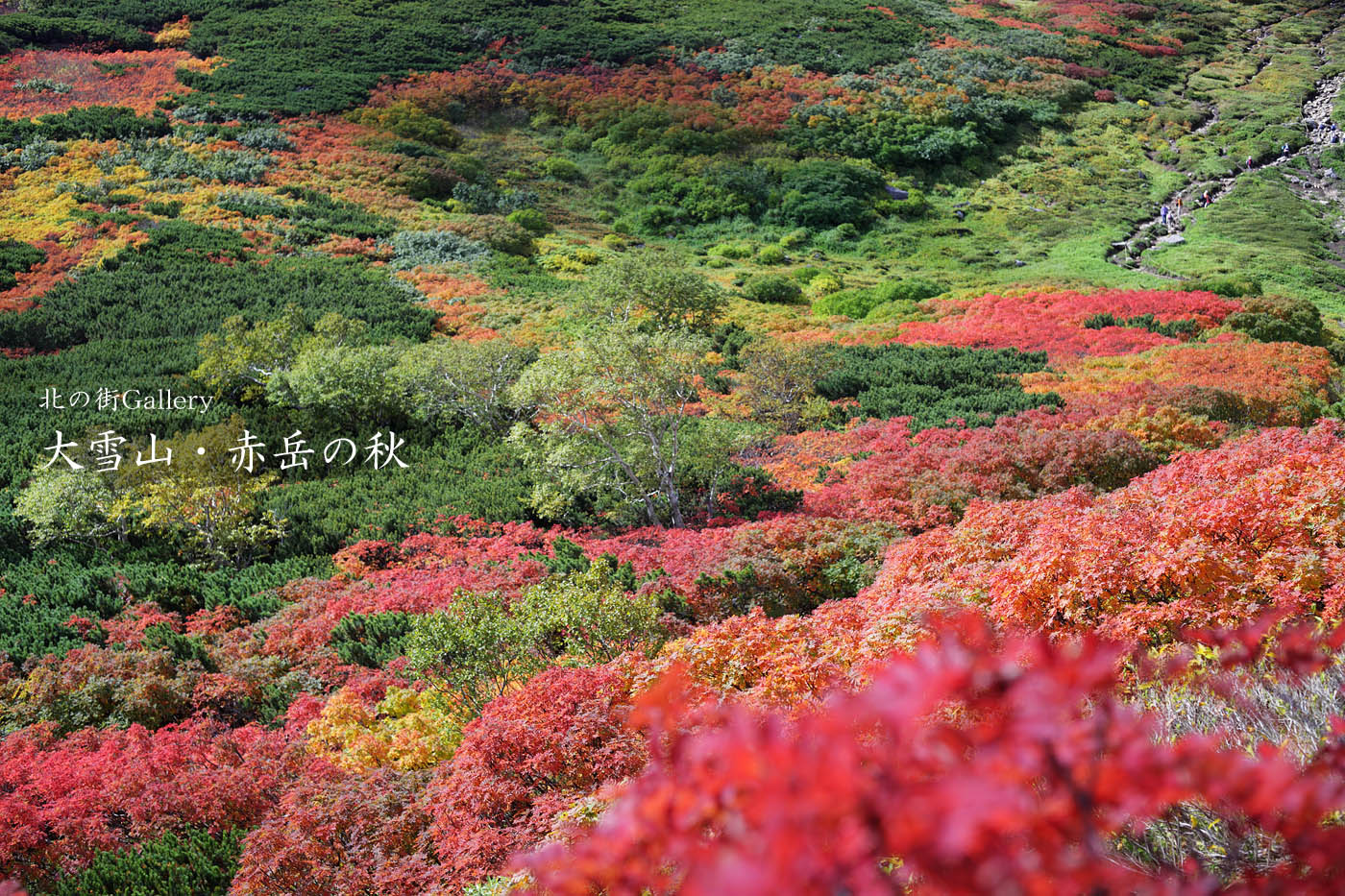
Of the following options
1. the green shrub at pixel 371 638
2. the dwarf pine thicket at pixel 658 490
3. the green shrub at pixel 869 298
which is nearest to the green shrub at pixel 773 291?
the dwarf pine thicket at pixel 658 490

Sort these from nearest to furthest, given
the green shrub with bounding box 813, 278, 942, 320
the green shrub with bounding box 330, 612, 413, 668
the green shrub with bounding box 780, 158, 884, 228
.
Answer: the green shrub with bounding box 330, 612, 413, 668 < the green shrub with bounding box 813, 278, 942, 320 < the green shrub with bounding box 780, 158, 884, 228

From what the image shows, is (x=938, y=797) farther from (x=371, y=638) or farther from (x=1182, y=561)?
(x=371, y=638)

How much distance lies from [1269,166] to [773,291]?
3007 cm

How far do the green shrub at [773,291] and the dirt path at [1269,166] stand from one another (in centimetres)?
1366

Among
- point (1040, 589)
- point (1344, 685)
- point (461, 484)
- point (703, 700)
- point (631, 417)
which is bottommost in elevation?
point (461, 484)

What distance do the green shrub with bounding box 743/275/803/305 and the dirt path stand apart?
1366 cm

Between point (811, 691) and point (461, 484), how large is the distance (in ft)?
39.1

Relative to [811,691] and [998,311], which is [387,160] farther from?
[811,691]

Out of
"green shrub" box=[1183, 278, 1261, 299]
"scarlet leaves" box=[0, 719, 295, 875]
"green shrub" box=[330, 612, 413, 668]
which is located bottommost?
"green shrub" box=[330, 612, 413, 668]

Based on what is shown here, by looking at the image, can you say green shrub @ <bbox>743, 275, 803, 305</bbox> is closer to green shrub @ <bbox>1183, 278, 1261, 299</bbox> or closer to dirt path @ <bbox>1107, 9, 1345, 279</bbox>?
green shrub @ <bbox>1183, 278, 1261, 299</bbox>

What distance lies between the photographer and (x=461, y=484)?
619 inches

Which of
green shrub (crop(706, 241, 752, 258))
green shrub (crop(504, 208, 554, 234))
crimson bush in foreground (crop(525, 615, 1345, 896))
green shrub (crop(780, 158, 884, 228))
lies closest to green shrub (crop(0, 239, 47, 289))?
green shrub (crop(504, 208, 554, 234))

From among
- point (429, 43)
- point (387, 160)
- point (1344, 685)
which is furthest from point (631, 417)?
point (429, 43)

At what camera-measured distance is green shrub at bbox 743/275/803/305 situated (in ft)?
96.9
